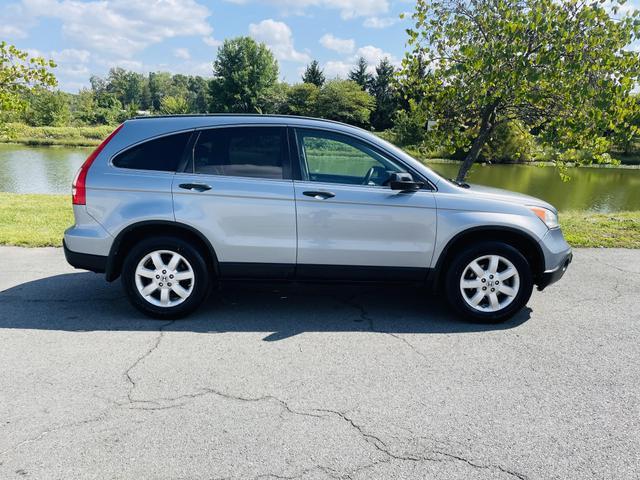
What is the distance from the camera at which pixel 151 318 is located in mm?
4469

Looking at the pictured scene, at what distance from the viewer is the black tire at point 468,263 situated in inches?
174

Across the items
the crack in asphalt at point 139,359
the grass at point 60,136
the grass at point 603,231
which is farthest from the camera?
the grass at point 60,136

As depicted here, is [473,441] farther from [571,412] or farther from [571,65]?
[571,65]

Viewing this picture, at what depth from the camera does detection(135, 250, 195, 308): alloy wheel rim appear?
14.3ft

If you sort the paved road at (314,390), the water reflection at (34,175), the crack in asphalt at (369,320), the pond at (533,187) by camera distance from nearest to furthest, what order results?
the paved road at (314,390)
the crack in asphalt at (369,320)
the water reflection at (34,175)
the pond at (533,187)

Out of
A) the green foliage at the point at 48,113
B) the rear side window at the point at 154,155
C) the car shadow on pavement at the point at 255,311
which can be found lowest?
the car shadow on pavement at the point at 255,311

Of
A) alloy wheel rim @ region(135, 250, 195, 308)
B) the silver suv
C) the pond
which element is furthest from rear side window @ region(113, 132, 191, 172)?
the pond

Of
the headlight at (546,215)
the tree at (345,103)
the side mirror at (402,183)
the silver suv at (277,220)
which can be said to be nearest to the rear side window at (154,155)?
the silver suv at (277,220)

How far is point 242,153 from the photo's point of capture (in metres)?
4.45

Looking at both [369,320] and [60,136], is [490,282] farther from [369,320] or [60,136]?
[60,136]

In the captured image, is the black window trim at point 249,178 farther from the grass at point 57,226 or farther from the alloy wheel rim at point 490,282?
the grass at point 57,226

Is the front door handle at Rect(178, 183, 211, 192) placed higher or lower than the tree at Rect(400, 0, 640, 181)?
lower

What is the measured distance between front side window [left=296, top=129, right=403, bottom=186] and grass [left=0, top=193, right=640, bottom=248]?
454cm

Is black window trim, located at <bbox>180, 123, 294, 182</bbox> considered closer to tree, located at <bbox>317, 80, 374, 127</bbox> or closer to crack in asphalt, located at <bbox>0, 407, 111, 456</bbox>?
crack in asphalt, located at <bbox>0, 407, 111, 456</bbox>
